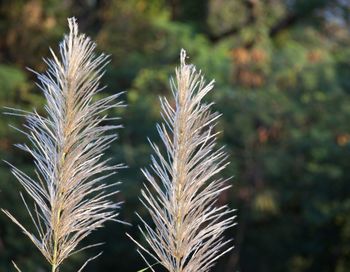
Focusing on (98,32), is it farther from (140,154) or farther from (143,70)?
(140,154)

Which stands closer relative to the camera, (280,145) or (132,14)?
(280,145)

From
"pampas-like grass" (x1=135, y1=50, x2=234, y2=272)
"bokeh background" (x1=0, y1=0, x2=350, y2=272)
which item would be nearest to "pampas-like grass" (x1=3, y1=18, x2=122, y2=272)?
"pampas-like grass" (x1=135, y1=50, x2=234, y2=272)

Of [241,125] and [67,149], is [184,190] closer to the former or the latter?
[67,149]

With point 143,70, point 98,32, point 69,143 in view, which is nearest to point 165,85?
point 143,70

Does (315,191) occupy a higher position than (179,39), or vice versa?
(179,39)

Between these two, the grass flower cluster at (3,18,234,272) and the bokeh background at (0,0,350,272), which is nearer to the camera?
the grass flower cluster at (3,18,234,272)

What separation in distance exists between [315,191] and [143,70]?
3.12 metres

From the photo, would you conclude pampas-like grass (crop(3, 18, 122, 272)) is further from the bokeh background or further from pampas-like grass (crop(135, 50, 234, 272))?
the bokeh background

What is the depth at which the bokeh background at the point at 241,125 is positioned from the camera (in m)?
12.8

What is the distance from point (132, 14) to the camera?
15023 mm

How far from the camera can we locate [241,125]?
13109 mm

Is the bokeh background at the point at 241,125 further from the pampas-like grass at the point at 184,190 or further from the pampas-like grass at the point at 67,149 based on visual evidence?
the pampas-like grass at the point at 184,190

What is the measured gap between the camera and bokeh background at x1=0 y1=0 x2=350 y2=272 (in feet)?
41.8

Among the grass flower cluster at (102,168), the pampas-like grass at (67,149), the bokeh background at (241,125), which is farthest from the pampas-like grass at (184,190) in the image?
the bokeh background at (241,125)
